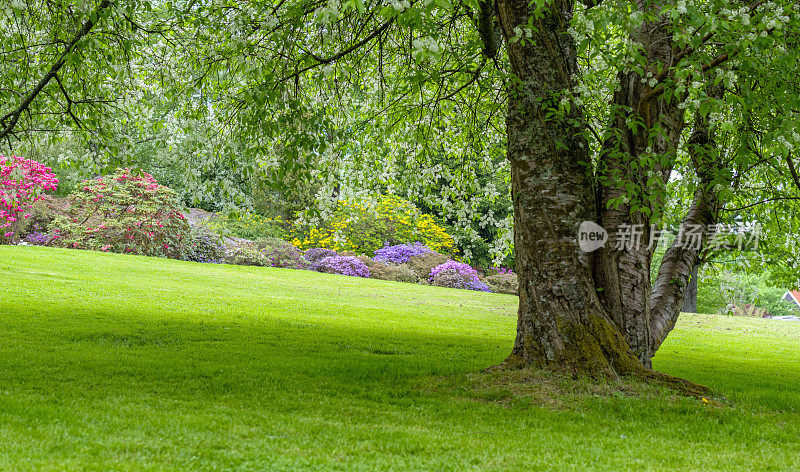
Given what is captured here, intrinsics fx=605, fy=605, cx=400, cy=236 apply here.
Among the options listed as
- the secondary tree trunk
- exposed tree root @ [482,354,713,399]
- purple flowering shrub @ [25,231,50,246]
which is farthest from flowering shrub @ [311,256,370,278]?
exposed tree root @ [482,354,713,399]

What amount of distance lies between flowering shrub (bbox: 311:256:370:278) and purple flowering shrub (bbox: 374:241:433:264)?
1575 mm

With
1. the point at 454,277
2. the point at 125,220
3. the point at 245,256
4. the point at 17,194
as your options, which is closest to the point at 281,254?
the point at 245,256

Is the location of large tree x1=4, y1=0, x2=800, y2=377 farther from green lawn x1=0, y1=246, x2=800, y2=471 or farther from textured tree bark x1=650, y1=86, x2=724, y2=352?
green lawn x1=0, y1=246, x2=800, y2=471

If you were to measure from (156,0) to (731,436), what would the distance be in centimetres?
1234

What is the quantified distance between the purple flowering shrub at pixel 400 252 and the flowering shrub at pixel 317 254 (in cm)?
200

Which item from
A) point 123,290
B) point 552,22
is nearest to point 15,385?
point 552,22

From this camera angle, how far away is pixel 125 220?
21938 mm

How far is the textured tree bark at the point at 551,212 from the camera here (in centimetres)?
625

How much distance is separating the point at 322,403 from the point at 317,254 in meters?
21.3

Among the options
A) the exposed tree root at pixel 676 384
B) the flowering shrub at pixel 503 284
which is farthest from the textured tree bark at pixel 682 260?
the flowering shrub at pixel 503 284

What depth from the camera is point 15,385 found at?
5.38 metres

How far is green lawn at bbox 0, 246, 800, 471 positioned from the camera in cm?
379

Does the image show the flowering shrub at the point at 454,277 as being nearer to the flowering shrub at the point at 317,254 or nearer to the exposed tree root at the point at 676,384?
the flowering shrub at the point at 317,254

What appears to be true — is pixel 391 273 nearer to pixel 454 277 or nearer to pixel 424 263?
pixel 424 263
